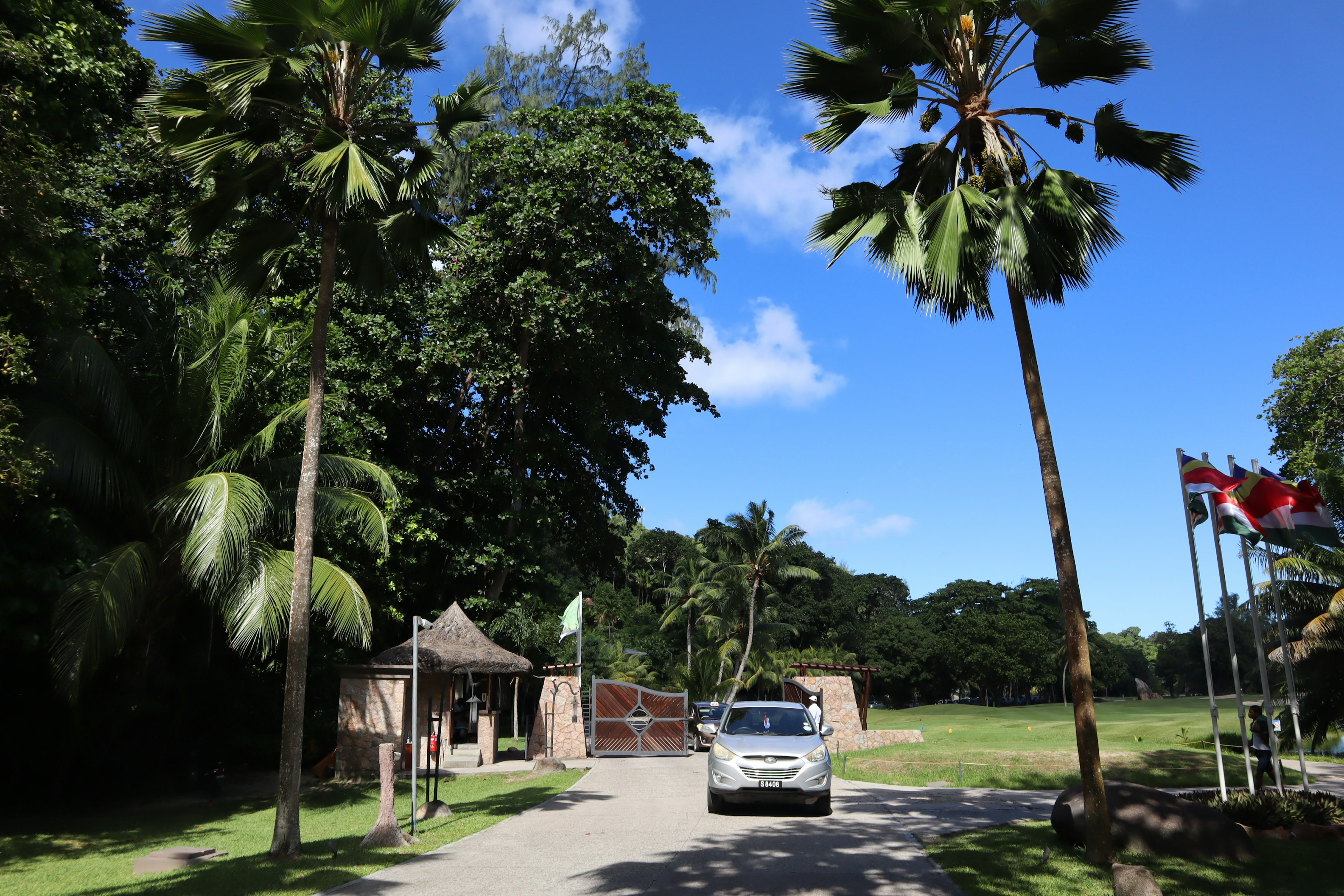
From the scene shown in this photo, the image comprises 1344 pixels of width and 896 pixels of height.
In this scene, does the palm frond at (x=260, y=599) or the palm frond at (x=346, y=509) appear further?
the palm frond at (x=346, y=509)

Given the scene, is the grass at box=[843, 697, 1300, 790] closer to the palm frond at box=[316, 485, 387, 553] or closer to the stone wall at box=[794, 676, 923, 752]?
the stone wall at box=[794, 676, 923, 752]

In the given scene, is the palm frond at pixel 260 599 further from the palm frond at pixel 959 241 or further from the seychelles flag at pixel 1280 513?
the seychelles flag at pixel 1280 513

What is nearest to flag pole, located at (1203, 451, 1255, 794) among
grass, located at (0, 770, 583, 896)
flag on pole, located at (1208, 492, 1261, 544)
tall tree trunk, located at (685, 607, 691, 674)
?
flag on pole, located at (1208, 492, 1261, 544)

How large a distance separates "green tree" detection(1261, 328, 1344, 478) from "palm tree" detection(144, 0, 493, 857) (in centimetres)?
2816

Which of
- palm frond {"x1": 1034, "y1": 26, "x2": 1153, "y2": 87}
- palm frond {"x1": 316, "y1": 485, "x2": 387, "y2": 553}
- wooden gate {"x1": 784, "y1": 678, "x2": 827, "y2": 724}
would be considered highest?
palm frond {"x1": 1034, "y1": 26, "x2": 1153, "y2": 87}

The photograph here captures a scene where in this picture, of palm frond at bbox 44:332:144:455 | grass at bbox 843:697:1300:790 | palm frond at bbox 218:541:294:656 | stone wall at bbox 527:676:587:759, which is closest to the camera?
palm frond at bbox 44:332:144:455

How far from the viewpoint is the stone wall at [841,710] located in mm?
28625

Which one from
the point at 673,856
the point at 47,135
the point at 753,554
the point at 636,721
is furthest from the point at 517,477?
the point at 753,554

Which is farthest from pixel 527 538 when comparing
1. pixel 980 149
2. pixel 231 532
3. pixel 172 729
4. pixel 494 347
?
pixel 980 149

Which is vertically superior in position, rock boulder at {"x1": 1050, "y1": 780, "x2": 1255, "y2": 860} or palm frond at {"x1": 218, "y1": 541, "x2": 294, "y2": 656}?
palm frond at {"x1": 218, "y1": 541, "x2": 294, "y2": 656}

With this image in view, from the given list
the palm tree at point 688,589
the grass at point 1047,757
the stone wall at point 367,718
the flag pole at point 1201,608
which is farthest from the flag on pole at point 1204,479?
the palm tree at point 688,589

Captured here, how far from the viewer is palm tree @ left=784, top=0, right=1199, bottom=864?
937cm

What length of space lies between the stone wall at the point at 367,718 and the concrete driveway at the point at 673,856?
502 centimetres

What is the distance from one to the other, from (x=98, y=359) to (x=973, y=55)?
1297cm
